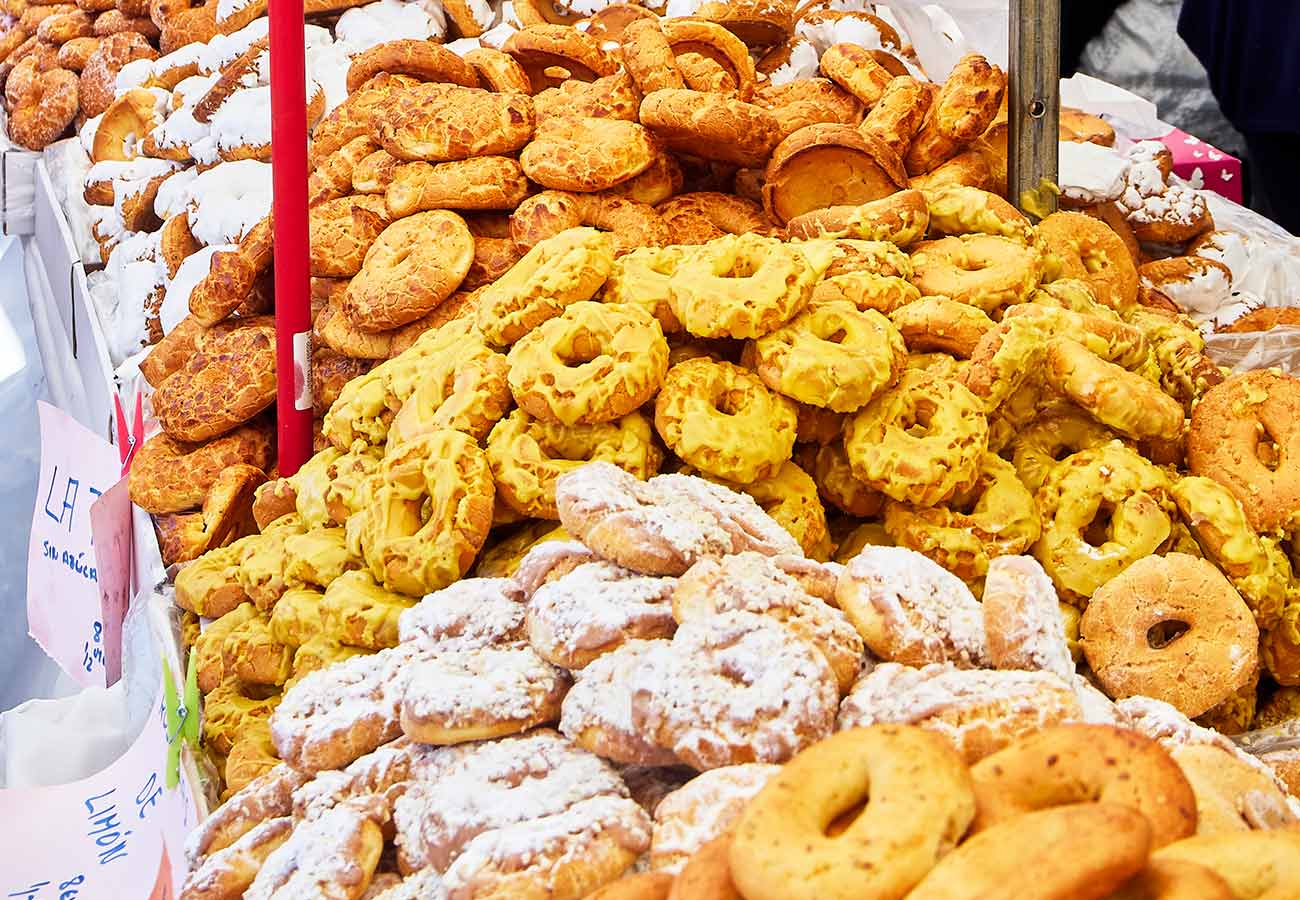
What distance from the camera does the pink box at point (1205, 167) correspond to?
3.54m

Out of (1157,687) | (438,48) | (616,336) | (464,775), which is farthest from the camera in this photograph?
(438,48)

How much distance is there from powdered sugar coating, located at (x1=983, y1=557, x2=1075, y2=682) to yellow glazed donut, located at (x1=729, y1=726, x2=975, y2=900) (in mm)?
398

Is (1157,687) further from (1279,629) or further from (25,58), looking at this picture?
(25,58)

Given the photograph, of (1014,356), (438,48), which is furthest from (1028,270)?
(438,48)

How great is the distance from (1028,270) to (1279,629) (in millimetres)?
625

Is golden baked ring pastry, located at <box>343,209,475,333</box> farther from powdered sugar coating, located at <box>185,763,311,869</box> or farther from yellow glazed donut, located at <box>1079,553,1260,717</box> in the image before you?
yellow glazed donut, located at <box>1079,553,1260,717</box>

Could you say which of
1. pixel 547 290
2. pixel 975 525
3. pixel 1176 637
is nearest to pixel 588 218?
pixel 547 290

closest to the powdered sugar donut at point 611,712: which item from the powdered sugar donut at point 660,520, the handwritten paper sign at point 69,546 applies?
the powdered sugar donut at point 660,520

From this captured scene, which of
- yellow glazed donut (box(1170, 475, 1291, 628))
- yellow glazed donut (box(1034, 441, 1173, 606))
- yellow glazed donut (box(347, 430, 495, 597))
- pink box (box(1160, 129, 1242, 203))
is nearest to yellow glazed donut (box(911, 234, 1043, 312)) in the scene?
yellow glazed donut (box(1034, 441, 1173, 606))

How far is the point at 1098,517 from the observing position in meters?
1.67

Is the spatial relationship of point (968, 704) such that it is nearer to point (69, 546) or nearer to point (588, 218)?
point (588, 218)

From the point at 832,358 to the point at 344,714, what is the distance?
2.47 ft

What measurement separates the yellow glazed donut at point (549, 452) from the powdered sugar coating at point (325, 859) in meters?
0.56

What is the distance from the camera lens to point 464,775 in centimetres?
101
